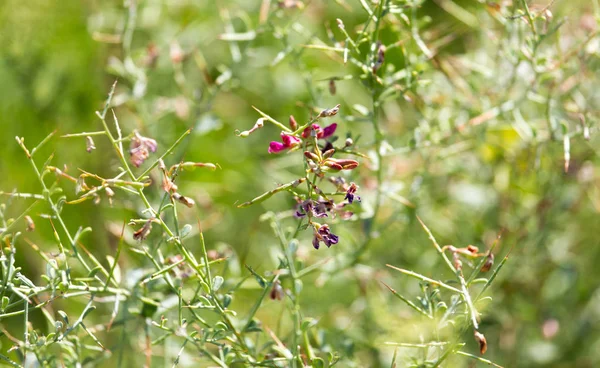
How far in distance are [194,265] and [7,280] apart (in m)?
0.14

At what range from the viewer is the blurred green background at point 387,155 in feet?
2.79

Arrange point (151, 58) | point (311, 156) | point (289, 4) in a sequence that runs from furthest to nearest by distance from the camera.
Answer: point (151, 58), point (289, 4), point (311, 156)

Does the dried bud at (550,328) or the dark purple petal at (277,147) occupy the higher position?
the dark purple petal at (277,147)

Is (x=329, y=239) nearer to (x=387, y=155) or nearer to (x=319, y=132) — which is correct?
(x=319, y=132)

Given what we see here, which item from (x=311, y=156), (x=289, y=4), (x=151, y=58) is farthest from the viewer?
(x=151, y=58)

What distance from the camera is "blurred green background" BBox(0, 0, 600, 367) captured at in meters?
0.85

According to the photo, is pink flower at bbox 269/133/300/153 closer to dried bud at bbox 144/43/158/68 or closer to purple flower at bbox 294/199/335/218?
purple flower at bbox 294/199/335/218

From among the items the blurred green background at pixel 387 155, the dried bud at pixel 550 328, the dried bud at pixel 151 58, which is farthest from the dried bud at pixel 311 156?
the dried bud at pixel 550 328

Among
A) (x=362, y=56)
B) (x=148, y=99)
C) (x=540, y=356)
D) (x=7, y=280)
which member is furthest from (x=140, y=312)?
(x=540, y=356)

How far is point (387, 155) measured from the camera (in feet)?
2.60

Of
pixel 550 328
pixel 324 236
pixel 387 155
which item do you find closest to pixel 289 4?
pixel 387 155

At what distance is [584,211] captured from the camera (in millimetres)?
1040

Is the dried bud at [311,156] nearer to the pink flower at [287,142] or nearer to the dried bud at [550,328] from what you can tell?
the pink flower at [287,142]

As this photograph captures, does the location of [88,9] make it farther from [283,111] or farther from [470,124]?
[470,124]
